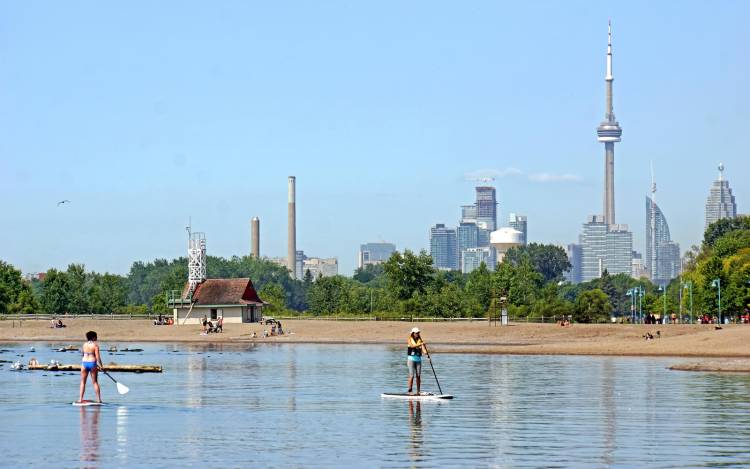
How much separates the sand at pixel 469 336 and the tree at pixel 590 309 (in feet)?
32.8

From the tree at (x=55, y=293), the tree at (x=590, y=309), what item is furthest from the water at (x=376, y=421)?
the tree at (x=55, y=293)

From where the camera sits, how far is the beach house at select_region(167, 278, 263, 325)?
390 ft

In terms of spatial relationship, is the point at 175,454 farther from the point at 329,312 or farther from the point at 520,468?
the point at 329,312

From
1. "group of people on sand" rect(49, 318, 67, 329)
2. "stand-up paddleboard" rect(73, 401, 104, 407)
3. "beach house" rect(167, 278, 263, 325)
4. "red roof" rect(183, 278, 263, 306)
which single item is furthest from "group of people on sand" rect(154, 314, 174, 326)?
"stand-up paddleboard" rect(73, 401, 104, 407)

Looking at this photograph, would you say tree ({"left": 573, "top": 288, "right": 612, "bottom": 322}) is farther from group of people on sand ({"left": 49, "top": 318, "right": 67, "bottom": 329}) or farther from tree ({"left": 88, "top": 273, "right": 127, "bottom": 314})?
tree ({"left": 88, "top": 273, "right": 127, "bottom": 314})

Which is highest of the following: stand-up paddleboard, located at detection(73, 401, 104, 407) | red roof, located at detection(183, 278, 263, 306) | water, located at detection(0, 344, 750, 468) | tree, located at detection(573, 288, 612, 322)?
red roof, located at detection(183, 278, 263, 306)

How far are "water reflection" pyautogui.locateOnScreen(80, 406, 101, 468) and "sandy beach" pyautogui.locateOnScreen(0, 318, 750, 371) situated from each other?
41263mm

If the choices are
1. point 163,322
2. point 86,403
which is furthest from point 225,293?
point 86,403

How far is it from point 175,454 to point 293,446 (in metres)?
2.71

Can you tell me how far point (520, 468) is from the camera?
22.3 metres

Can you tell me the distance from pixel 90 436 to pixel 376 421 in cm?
723

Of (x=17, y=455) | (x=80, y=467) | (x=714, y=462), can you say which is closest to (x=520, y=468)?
(x=714, y=462)

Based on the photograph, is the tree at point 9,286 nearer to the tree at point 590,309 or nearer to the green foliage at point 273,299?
the green foliage at point 273,299

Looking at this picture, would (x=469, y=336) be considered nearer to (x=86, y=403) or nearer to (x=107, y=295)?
(x=86, y=403)
